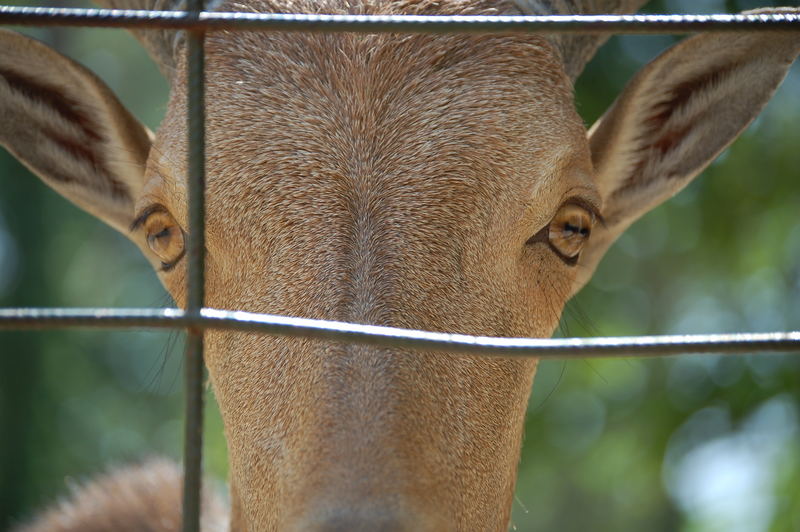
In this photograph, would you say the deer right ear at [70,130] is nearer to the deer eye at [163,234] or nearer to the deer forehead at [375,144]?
the deer forehead at [375,144]

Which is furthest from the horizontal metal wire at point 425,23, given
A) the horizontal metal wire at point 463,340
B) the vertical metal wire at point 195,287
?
the horizontal metal wire at point 463,340

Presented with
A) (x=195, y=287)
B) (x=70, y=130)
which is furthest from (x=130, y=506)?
(x=195, y=287)

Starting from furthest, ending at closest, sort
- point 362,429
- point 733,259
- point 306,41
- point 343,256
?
point 733,259
point 306,41
point 343,256
point 362,429

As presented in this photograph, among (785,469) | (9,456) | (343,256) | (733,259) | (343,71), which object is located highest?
(343,71)

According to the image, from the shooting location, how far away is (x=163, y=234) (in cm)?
343

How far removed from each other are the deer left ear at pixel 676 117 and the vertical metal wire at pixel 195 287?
198 centimetres

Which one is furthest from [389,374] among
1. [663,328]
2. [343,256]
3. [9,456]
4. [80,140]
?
[9,456]

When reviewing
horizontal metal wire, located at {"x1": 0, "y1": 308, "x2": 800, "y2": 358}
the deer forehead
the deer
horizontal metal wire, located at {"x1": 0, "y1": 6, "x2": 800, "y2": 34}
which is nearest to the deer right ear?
the deer

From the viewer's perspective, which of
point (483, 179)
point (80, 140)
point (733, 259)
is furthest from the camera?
point (733, 259)

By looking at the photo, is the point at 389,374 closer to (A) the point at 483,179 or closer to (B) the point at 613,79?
(A) the point at 483,179

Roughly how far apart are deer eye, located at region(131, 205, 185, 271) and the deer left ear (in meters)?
1.64

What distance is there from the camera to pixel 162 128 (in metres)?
3.56

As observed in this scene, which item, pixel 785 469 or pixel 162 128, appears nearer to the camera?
pixel 162 128

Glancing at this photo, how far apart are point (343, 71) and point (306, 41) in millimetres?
206
